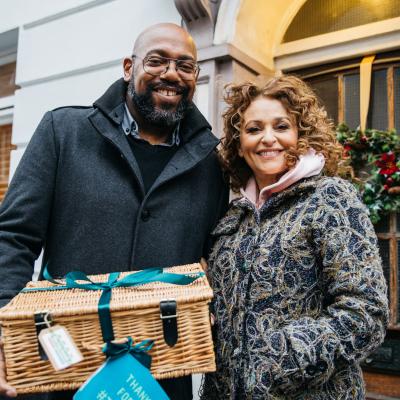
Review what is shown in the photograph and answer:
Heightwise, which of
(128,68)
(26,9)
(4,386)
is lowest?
(4,386)

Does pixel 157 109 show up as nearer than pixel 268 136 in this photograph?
No

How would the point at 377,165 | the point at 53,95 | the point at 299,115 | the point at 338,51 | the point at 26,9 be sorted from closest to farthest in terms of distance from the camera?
the point at 299,115 < the point at 377,165 < the point at 338,51 < the point at 53,95 < the point at 26,9

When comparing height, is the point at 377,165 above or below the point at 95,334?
above

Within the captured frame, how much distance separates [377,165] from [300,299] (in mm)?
1462

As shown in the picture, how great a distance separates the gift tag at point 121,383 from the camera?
1.24 metres

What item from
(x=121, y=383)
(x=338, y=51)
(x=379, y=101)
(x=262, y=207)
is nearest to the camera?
(x=121, y=383)

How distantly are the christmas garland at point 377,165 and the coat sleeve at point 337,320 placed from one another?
Answer: 1.25m

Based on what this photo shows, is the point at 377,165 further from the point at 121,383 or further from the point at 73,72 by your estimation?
the point at 73,72

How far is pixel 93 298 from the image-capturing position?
1.38m

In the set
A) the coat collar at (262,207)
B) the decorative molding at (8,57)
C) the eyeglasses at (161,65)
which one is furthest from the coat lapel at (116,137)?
the decorative molding at (8,57)

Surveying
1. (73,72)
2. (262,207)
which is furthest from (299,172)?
(73,72)

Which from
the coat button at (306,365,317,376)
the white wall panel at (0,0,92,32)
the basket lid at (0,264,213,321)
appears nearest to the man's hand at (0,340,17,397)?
the basket lid at (0,264,213,321)

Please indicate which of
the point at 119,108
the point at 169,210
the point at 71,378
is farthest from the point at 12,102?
the point at 71,378

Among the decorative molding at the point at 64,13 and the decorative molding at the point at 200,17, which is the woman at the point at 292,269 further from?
the decorative molding at the point at 64,13
